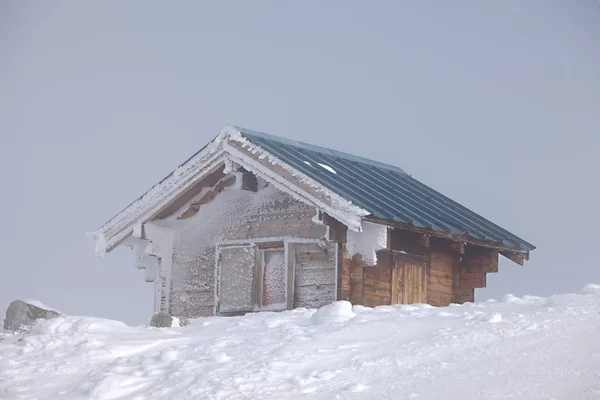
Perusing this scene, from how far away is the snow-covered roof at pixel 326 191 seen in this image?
14.6 metres

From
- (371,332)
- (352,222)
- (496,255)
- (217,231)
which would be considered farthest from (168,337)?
(496,255)

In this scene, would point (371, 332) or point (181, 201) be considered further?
point (181, 201)

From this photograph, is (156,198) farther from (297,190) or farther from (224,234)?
(297,190)

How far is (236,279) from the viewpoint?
16562 millimetres

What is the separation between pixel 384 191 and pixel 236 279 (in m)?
2.88

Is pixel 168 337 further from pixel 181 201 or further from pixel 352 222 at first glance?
pixel 181 201

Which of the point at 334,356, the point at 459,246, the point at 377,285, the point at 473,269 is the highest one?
the point at 459,246

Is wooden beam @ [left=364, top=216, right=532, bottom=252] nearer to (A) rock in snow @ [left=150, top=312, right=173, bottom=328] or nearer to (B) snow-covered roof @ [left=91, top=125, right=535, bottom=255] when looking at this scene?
(B) snow-covered roof @ [left=91, top=125, right=535, bottom=255]

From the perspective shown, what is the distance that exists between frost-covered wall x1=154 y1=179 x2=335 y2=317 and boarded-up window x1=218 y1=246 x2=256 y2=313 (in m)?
0.24

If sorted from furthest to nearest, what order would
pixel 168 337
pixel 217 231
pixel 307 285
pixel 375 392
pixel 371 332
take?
pixel 217 231
pixel 307 285
pixel 168 337
pixel 371 332
pixel 375 392

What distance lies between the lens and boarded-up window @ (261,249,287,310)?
15930 mm

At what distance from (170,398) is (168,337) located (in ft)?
6.97


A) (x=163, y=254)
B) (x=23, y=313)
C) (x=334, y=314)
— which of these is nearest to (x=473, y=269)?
(x=163, y=254)

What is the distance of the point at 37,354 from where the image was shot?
9.50 m
